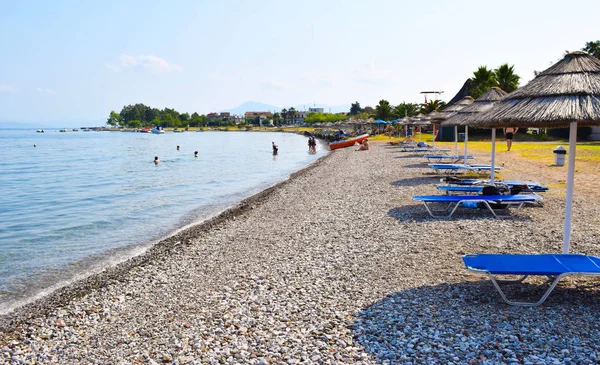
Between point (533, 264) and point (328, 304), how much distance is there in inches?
89.9

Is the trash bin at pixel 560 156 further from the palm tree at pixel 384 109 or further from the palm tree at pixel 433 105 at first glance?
the palm tree at pixel 384 109

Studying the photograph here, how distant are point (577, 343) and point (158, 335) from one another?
13.4 ft

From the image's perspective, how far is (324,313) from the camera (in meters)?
4.98

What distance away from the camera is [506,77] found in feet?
127

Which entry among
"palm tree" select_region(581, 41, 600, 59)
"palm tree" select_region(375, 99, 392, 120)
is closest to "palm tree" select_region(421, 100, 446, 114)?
"palm tree" select_region(581, 41, 600, 59)

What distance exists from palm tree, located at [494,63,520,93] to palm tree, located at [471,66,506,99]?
586mm

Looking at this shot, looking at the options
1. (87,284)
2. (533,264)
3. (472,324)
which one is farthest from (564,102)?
(87,284)

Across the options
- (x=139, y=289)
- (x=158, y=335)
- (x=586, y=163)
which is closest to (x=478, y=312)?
(x=158, y=335)

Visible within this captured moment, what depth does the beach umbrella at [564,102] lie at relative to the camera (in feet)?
18.1

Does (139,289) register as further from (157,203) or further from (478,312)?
(157,203)

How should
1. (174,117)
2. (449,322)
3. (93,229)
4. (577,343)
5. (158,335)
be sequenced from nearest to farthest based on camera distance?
(577,343)
(449,322)
(158,335)
(93,229)
(174,117)

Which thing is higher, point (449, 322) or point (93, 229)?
point (449, 322)

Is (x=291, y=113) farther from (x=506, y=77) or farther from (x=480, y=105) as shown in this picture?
(x=480, y=105)

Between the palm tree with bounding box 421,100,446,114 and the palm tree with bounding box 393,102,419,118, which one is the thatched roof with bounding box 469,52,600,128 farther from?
the palm tree with bounding box 393,102,419,118
